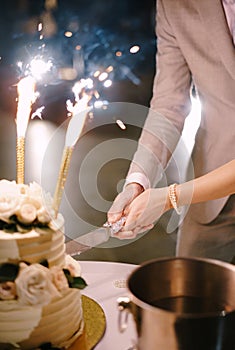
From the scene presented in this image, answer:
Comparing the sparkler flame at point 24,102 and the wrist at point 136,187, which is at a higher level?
the sparkler flame at point 24,102

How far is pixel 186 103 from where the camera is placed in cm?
200

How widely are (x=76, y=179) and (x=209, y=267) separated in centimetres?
404

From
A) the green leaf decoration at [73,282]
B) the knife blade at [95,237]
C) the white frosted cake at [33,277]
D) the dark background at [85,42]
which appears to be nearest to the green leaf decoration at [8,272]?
the white frosted cake at [33,277]

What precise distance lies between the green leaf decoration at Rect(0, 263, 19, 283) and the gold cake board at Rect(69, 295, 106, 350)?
22cm

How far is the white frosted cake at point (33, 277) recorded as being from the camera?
3.97 feet

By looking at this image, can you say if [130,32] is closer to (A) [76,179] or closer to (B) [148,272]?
(A) [76,179]

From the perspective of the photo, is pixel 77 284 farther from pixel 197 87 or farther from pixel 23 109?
pixel 197 87

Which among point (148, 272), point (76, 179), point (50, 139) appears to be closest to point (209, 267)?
point (148, 272)

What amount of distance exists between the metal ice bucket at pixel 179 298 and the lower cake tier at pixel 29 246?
0.33 m

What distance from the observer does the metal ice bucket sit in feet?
2.74

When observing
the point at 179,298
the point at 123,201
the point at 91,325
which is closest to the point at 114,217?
the point at 123,201

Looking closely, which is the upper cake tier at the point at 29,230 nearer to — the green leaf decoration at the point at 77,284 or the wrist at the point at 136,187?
the green leaf decoration at the point at 77,284

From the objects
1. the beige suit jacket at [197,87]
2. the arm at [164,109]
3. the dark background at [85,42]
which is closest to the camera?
the beige suit jacket at [197,87]

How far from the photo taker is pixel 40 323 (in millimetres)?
1252
